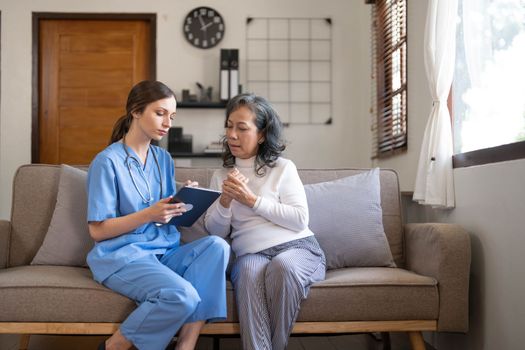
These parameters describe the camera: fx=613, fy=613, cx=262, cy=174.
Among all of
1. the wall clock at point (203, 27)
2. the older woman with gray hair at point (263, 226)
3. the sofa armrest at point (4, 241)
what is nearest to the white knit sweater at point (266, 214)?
the older woman with gray hair at point (263, 226)

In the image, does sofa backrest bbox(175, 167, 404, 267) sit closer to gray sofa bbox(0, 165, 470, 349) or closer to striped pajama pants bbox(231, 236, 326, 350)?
gray sofa bbox(0, 165, 470, 349)

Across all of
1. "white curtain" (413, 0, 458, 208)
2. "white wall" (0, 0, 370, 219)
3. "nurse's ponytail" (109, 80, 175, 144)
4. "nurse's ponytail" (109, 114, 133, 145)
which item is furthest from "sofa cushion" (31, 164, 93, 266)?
"white wall" (0, 0, 370, 219)

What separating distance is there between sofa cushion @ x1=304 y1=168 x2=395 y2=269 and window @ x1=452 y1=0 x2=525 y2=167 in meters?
0.43

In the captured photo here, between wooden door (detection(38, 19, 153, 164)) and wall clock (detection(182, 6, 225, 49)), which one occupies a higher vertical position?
wall clock (detection(182, 6, 225, 49))

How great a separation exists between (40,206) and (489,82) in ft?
6.12

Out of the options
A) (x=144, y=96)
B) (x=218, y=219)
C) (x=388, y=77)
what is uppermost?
(x=388, y=77)

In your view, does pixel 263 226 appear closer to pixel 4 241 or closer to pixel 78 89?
pixel 4 241

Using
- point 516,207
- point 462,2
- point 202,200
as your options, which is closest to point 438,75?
point 462,2

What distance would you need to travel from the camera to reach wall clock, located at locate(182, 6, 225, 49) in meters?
5.07

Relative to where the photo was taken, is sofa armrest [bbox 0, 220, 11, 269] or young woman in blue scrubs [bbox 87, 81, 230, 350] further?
sofa armrest [bbox 0, 220, 11, 269]

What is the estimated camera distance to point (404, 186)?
3701mm

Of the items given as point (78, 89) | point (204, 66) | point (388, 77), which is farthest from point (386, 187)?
point (78, 89)

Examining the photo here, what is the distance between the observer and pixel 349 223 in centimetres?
241

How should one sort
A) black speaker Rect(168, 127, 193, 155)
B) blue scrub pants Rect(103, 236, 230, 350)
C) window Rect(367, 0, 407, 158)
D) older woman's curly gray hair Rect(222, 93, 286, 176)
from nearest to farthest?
blue scrub pants Rect(103, 236, 230, 350), older woman's curly gray hair Rect(222, 93, 286, 176), window Rect(367, 0, 407, 158), black speaker Rect(168, 127, 193, 155)
